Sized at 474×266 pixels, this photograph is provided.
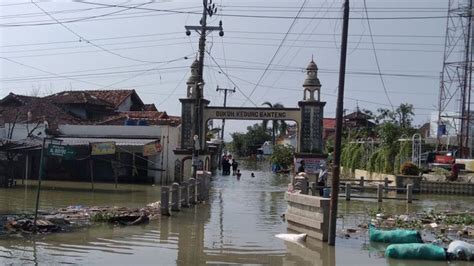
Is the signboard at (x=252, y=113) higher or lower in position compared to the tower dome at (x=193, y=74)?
lower

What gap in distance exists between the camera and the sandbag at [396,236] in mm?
14797

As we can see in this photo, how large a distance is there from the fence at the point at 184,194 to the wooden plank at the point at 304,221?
414 cm

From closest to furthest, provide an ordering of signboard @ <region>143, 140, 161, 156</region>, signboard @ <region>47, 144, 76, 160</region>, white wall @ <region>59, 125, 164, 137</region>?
signboard @ <region>47, 144, 76, 160</region> < signboard @ <region>143, 140, 161, 156</region> < white wall @ <region>59, 125, 164, 137</region>

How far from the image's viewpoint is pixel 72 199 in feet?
84.5

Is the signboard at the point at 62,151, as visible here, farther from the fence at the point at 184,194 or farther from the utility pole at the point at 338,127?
the utility pole at the point at 338,127

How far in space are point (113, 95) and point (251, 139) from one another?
64.2 meters

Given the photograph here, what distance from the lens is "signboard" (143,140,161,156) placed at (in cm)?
3619

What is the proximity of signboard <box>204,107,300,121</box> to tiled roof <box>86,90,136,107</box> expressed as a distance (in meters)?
13.8

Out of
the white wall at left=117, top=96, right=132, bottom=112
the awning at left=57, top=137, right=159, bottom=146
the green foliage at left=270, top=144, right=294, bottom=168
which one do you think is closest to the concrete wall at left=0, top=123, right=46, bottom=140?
the awning at left=57, top=137, right=159, bottom=146

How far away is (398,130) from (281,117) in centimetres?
1064

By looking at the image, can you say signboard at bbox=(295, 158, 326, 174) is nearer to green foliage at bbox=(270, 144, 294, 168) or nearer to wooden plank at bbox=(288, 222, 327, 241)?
wooden plank at bbox=(288, 222, 327, 241)

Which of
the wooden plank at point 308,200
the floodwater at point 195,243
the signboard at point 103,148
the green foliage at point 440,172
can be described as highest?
the signboard at point 103,148

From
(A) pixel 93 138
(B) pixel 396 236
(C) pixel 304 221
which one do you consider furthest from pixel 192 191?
(A) pixel 93 138

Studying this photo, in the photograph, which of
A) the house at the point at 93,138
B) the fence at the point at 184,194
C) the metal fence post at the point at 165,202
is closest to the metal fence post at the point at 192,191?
the fence at the point at 184,194
